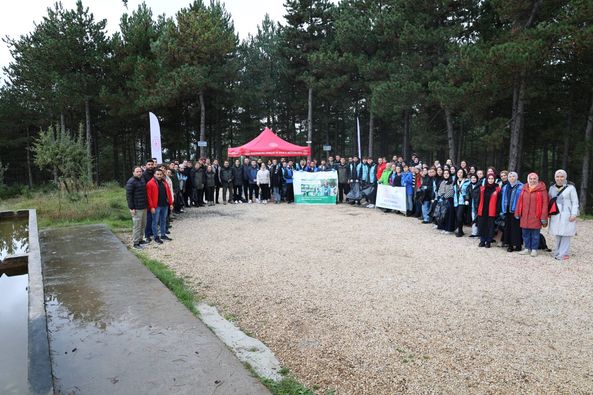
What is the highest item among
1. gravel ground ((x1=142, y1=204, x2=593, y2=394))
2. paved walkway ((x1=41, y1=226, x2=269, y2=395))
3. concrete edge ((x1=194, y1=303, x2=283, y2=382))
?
paved walkway ((x1=41, y1=226, x2=269, y2=395))

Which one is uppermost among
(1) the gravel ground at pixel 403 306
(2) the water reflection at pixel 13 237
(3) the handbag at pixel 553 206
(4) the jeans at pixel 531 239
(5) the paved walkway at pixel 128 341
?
(3) the handbag at pixel 553 206

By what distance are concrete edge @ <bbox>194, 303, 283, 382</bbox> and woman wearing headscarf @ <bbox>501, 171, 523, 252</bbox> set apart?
6.29 meters

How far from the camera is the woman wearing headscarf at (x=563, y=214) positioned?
7402 mm

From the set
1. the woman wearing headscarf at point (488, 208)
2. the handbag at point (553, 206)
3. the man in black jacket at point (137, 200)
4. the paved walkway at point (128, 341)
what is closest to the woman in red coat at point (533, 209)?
the handbag at point (553, 206)

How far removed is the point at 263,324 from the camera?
4.73 m

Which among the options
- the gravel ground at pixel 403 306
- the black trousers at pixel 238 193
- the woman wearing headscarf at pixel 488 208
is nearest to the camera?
the gravel ground at pixel 403 306

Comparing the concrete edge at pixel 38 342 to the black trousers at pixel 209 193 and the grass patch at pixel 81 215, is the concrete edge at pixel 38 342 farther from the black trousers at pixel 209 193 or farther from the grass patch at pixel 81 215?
the black trousers at pixel 209 193

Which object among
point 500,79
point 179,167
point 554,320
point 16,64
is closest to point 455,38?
point 500,79

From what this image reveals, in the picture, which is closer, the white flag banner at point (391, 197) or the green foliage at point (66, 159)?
the white flag banner at point (391, 197)

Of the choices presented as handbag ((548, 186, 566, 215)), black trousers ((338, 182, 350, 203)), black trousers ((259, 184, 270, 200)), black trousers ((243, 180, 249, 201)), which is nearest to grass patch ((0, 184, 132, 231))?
black trousers ((243, 180, 249, 201))

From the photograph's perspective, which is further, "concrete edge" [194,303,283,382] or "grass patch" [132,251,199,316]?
"grass patch" [132,251,199,316]

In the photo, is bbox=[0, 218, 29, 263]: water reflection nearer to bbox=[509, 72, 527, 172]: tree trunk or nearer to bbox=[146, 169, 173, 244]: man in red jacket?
bbox=[146, 169, 173, 244]: man in red jacket

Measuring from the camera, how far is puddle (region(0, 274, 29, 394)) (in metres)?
4.22

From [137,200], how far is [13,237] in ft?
18.8
